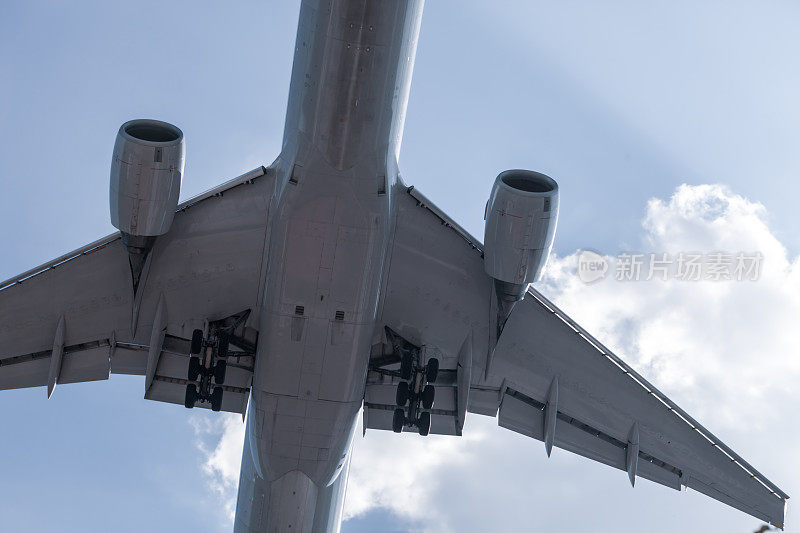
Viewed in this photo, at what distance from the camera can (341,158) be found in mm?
12781

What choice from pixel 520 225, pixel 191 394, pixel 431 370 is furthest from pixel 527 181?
pixel 191 394

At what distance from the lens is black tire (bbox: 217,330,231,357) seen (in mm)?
14812

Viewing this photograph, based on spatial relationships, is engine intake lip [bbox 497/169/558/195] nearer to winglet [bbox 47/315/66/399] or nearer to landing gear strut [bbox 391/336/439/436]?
landing gear strut [bbox 391/336/439/436]

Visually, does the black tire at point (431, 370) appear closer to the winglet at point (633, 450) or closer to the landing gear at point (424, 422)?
the landing gear at point (424, 422)

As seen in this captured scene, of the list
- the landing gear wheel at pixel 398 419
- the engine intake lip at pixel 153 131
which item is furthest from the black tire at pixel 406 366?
the engine intake lip at pixel 153 131

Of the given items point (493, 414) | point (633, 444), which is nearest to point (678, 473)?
point (633, 444)

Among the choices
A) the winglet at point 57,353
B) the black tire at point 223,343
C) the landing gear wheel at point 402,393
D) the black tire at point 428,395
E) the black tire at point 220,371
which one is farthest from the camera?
the landing gear wheel at point 402,393

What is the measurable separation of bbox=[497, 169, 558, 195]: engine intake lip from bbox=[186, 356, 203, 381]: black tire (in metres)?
5.80

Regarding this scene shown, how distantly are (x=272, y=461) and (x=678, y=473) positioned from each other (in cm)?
715

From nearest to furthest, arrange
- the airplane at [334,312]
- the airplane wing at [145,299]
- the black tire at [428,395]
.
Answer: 1. the airplane at [334,312]
2. the airplane wing at [145,299]
3. the black tire at [428,395]

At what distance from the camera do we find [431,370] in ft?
50.3

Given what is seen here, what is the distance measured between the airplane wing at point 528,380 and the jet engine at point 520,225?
1.54m

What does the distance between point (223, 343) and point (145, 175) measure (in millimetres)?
Answer: 3462

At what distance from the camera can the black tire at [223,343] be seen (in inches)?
583
